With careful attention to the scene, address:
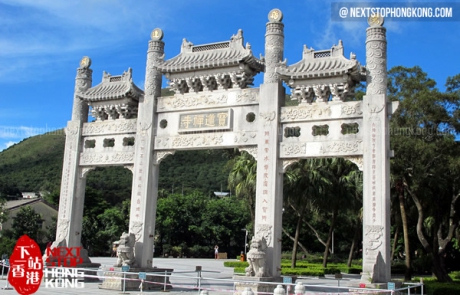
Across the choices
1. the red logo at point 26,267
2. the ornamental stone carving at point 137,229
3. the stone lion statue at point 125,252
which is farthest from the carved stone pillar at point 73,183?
the red logo at point 26,267

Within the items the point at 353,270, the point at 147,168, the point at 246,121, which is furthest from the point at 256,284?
the point at 353,270

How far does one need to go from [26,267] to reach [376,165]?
23.4 ft

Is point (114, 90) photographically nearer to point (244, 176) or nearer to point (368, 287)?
point (244, 176)

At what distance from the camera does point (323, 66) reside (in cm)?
1164

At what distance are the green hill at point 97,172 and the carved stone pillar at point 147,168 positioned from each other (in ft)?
122

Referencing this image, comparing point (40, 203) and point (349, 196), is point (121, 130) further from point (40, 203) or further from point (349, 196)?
point (40, 203)

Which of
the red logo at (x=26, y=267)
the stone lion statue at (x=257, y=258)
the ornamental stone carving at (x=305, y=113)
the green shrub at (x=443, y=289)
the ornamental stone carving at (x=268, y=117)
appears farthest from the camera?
the green shrub at (x=443, y=289)

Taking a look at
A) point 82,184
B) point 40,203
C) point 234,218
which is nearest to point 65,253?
point 82,184

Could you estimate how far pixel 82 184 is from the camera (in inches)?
573

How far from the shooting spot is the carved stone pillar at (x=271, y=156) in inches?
446

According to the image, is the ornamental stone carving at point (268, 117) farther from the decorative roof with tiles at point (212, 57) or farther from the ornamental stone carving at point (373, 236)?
the ornamental stone carving at point (373, 236)

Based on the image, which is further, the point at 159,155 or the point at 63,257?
the point at 63,257

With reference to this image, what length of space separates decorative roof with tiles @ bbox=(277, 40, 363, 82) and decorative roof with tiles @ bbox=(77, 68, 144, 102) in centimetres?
443

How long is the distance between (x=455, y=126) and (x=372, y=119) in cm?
534
